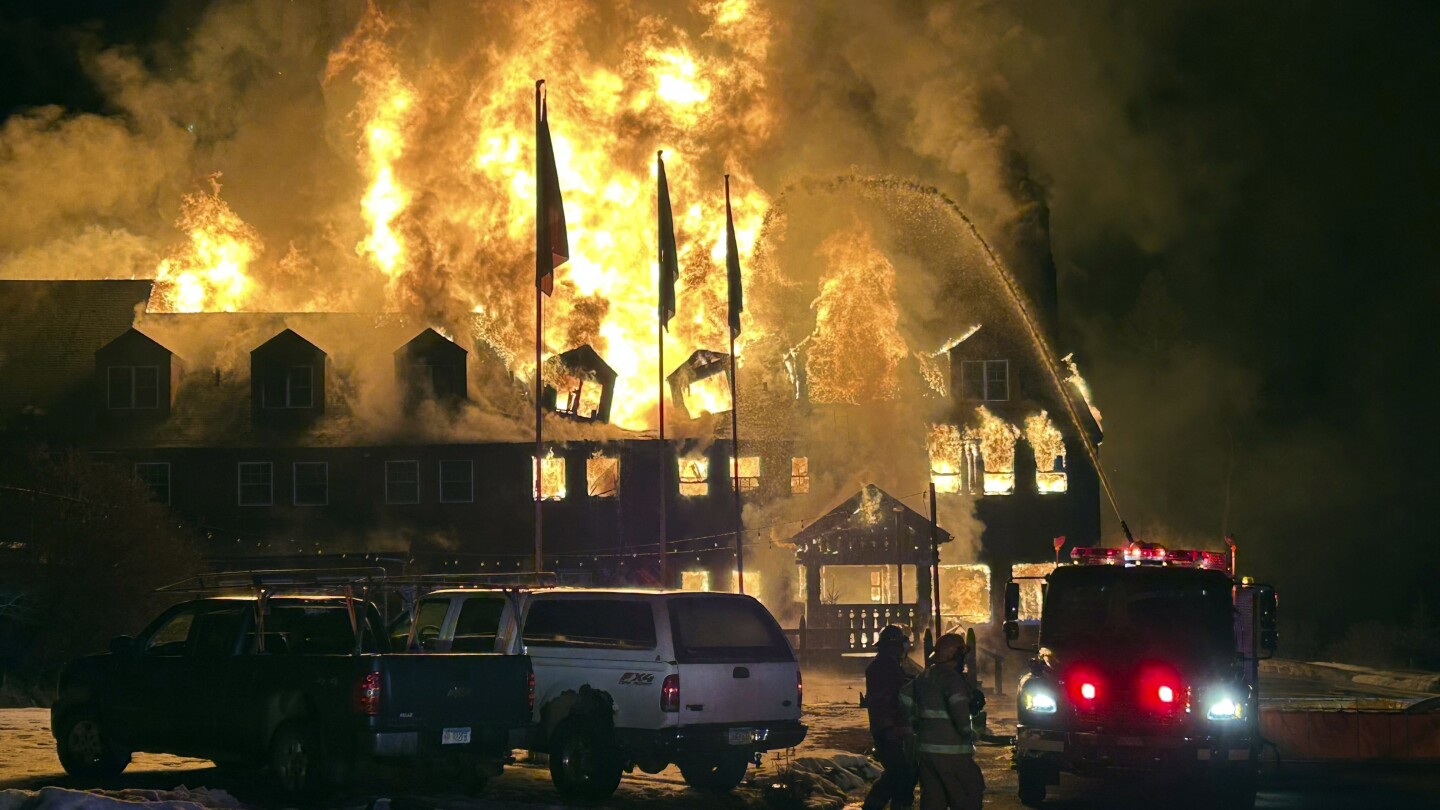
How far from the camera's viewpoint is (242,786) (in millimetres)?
17391

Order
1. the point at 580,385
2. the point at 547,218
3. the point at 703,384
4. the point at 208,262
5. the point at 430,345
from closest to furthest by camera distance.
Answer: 1. the point at 547,218
2. the point at 430,345
3. the point at 580,385
4. the point at 703,384
5. the point at 208,262

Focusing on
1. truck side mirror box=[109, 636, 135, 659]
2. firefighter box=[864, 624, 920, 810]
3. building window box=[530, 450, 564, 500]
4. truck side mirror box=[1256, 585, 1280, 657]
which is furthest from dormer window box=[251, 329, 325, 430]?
truck side mirror box=[1256, 585, 1280, 657]

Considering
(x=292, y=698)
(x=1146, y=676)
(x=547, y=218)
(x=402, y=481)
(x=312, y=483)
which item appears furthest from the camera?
(x=402, y=481)

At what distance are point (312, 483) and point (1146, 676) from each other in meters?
35.8

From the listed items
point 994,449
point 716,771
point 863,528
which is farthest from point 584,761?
point 994,449

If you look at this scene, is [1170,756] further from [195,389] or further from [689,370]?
[195,389]

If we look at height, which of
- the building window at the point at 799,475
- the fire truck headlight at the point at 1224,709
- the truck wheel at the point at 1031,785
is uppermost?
the building window at the point at 799,475

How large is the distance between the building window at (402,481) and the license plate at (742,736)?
110 ft

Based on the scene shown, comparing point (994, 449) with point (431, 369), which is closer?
point (431, 369)

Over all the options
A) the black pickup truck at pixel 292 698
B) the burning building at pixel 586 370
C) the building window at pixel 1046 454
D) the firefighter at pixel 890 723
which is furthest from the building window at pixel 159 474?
the firefighter at pixel 890 723

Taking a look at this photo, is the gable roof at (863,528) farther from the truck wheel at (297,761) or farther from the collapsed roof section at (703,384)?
the truck wheel at (297,761)

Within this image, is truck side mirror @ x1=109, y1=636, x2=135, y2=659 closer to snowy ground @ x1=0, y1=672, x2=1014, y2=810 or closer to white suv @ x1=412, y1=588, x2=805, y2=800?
snowy ground @ x1=0, y1=672, x2=1014, y2=810

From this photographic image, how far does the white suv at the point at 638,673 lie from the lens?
675 inches

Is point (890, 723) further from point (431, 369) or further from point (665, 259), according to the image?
point (431, 369)
